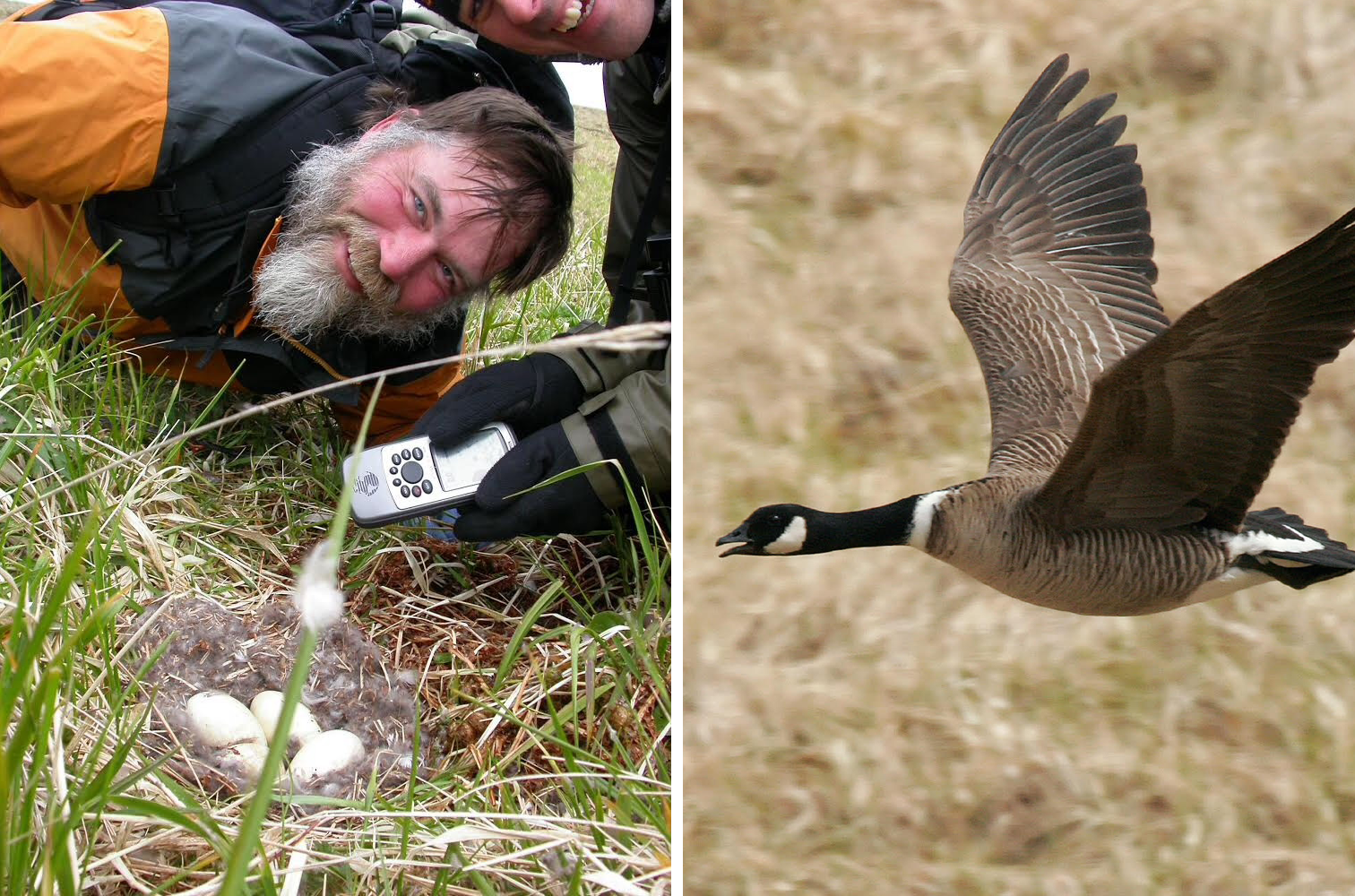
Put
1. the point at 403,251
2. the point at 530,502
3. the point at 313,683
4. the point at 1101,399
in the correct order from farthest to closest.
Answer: the point at 403,251
the point at 530,502
the point at 313,683
the point at 1101,399

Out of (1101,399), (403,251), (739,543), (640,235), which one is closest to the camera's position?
(1101,399)

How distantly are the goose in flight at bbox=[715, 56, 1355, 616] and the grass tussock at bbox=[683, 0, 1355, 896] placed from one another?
0.06 metres

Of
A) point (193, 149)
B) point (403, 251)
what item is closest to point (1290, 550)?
point (403, 251)

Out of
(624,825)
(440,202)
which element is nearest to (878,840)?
(624,825)

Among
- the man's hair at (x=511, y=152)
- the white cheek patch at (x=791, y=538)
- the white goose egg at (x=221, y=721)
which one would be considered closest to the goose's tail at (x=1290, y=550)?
the white cheek patch at (x=791, y=538)

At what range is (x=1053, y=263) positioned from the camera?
1.43 m

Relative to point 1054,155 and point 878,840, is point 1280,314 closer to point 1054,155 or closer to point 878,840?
point 1054,155

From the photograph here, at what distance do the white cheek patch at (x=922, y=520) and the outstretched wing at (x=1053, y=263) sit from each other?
16 cm

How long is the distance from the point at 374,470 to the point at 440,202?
56 cm

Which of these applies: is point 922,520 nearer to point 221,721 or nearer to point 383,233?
point 221,721

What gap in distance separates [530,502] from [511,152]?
0.76 metres

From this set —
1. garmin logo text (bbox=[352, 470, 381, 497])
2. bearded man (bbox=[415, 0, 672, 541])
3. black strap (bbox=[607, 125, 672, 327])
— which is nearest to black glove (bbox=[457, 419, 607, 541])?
bearded man (bbox=[415, 0, 672, 541])

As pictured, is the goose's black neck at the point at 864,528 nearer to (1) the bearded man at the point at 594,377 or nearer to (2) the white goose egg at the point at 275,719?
(1) the bearded man at the point at 594,377

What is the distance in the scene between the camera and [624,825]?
95 centimetres
